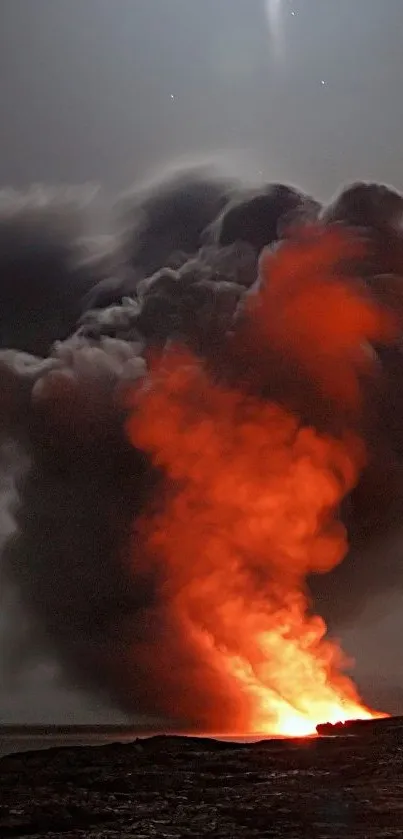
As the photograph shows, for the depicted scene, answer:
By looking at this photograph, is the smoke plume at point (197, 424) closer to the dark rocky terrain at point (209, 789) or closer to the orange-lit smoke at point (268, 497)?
the orange-lit smoke at point (268, 497)

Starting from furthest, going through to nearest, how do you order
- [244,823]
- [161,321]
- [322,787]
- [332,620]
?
1. [161,321]
2. [332,620]
3. [322,787]
4. [244,823]

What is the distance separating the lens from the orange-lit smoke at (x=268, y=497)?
892 centimetres

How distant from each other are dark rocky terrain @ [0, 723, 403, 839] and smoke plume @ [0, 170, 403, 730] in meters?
0.80

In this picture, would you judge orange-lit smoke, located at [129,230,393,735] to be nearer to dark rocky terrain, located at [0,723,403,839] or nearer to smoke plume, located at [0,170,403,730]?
smoke plume, located at [0,170,403,730]

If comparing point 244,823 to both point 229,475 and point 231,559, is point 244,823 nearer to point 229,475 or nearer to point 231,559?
point 231,559

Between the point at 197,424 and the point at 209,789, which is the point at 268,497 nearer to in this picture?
the point at 197,424

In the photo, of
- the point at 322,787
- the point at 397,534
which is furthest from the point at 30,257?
the point at 322,787

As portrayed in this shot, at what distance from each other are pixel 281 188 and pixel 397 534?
4.34 meters

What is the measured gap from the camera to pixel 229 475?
30.6ft

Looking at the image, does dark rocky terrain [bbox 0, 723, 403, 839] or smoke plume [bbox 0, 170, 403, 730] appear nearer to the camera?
dark rocky terrain [bbox 0, 723, 403, 839]

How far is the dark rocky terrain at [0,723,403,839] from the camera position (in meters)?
5.84

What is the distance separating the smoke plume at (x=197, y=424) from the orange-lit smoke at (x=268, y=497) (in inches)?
1.0

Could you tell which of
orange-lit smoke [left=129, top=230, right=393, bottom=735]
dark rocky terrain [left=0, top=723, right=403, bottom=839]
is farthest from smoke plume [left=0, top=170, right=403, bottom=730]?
dark rocky terrain [left=0, top=723, right=403, bottom=839]

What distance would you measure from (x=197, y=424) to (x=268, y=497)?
1.23 metres
